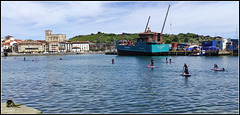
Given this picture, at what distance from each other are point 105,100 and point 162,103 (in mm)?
5727

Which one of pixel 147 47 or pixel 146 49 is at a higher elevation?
pixel 147 47

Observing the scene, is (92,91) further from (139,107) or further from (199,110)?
(199,110)

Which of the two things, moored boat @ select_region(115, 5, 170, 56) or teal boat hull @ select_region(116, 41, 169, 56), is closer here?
teal boat hull @ select_region(116, 41, 169, 56)

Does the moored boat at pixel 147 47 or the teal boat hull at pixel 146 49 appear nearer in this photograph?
the teal boat hull at pixel 146 49

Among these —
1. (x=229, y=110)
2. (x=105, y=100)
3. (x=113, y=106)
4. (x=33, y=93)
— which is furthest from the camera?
(x=33, y=93)

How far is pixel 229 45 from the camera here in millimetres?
189875

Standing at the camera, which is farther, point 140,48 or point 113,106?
point 140,48

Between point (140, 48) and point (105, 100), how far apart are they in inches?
5826

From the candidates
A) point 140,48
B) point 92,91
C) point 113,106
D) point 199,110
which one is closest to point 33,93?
point 92,91

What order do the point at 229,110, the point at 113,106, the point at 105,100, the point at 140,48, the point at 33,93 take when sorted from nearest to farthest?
1. the point at 229,110
2. the point at 113,106
3. the point at 105,100
4. the point at 33,93
5. the point at 140,48

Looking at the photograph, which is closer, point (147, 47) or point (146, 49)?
point (147, 47)

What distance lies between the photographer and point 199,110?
22344 mm

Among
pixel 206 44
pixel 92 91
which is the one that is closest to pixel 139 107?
pixel 92 91

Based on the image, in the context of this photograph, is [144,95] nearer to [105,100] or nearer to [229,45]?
[105,100]
